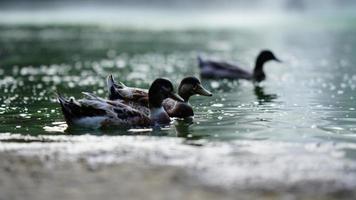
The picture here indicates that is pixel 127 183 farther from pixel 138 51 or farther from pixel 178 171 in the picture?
pixel 138 51

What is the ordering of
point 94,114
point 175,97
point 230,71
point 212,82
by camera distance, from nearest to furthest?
point 94,114, point 175,97, point 212,82, point 230,71

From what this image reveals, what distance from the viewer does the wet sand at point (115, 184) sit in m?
10.5

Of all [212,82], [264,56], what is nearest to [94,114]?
[212,82]

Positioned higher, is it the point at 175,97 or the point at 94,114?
the point at 175,97

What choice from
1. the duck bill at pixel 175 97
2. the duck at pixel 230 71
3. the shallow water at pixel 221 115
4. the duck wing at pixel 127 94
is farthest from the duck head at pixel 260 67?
the duck bill at pixel 175 97

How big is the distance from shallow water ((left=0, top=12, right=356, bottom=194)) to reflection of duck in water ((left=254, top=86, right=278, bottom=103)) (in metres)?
0.03

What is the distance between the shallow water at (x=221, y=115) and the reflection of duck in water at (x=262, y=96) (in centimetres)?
3

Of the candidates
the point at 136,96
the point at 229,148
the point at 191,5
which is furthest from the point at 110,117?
the point at 191,5

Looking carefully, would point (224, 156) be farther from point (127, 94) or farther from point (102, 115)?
point (127, 94)

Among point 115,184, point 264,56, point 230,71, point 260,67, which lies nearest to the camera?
point 115,184

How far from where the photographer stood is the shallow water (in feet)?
41.1

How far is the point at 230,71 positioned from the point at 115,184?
1911 centimetres

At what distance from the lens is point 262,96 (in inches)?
936

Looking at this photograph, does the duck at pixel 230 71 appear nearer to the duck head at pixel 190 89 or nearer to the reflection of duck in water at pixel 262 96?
the reflection of duck in water at pixel 262 96
